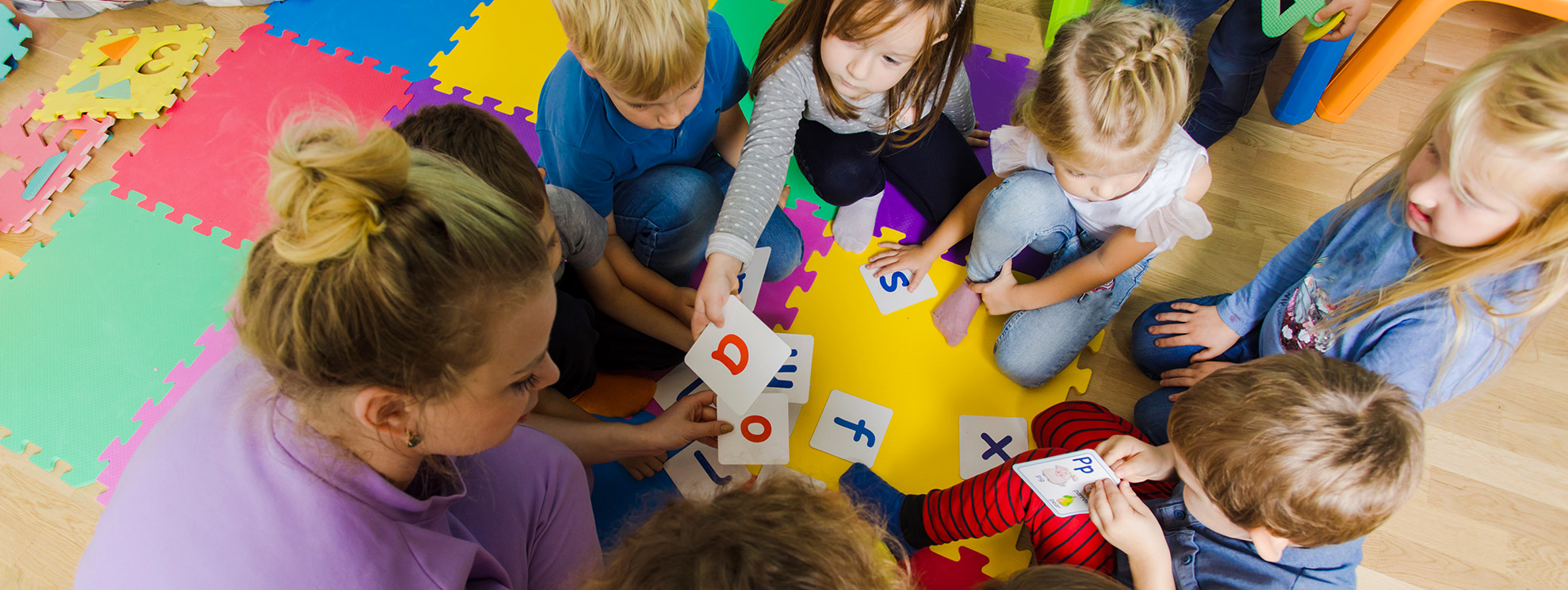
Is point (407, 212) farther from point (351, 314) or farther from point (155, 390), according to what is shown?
point (155, 390)

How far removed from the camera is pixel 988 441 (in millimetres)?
1720

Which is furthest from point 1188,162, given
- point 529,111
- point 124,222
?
point 124,222

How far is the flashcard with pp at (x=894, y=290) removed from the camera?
1.91 meters

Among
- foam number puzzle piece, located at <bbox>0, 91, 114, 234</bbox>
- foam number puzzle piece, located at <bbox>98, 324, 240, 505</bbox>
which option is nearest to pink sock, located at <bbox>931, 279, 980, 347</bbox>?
foam number puzzle piece, located at <bbox>98, 324, 240, 505</bbox>

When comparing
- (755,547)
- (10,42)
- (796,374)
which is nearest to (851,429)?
(796,374)

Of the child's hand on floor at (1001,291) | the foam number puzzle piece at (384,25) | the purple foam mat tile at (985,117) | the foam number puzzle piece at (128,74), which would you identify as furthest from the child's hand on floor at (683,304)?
the foam number puzzle piece at (128,74)

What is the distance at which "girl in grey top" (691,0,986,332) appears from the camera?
57.5 inches

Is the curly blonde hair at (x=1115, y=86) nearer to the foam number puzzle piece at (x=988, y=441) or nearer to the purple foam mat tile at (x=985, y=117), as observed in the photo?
the purple foam mat tile at (x=985, y=117)

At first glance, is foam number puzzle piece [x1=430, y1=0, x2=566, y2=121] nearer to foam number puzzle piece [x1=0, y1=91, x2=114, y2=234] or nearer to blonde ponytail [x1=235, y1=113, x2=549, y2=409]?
foam number puzzle piece [x1=0, y1=91, x2=114, y2=234]

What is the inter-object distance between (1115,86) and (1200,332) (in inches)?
25.5

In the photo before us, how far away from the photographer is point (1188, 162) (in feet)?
5.05

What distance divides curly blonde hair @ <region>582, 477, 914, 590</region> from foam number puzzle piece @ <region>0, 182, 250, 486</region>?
5.03ft

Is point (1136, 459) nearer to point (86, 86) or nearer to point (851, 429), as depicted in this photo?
point (851, 429)

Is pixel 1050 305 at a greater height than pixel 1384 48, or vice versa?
pixel 1384 48
